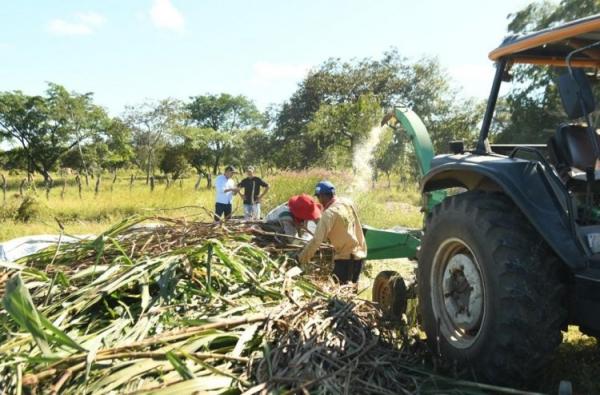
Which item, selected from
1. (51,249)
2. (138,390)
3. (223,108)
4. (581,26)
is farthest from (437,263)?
(223,108)

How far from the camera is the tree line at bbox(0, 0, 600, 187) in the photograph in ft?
72.9

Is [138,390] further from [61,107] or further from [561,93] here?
[61,107]

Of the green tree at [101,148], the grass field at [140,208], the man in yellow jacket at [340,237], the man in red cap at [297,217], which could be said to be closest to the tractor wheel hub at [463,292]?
the man in yellow jacket at [340,237]

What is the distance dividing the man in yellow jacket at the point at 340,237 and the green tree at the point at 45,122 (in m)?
35.0

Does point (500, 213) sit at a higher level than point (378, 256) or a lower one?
higher

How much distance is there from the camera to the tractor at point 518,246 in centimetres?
269

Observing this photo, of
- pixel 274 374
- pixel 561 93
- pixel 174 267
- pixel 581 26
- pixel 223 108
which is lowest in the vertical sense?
pixel 274 374

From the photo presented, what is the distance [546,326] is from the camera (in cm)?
268

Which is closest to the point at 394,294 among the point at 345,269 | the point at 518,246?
the point at 345,269

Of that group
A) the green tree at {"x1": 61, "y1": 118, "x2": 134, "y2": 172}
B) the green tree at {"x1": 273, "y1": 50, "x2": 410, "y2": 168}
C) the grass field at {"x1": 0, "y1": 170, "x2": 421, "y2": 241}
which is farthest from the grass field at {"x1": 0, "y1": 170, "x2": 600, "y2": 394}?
the green tree at {"x1": 61, "y1": 118, "x2": 134, "y2": 172}

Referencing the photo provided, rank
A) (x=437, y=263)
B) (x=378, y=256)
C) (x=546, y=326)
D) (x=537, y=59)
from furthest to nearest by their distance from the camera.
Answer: (x=378, y=256) < (x=537, y=59) < (x=437, y=263) < (x=546, y=326)

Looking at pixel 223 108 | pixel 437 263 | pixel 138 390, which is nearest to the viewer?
pixel 138 390

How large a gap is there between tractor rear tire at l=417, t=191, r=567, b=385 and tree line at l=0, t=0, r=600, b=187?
14549 millimetres

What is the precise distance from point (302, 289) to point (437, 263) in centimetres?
105
